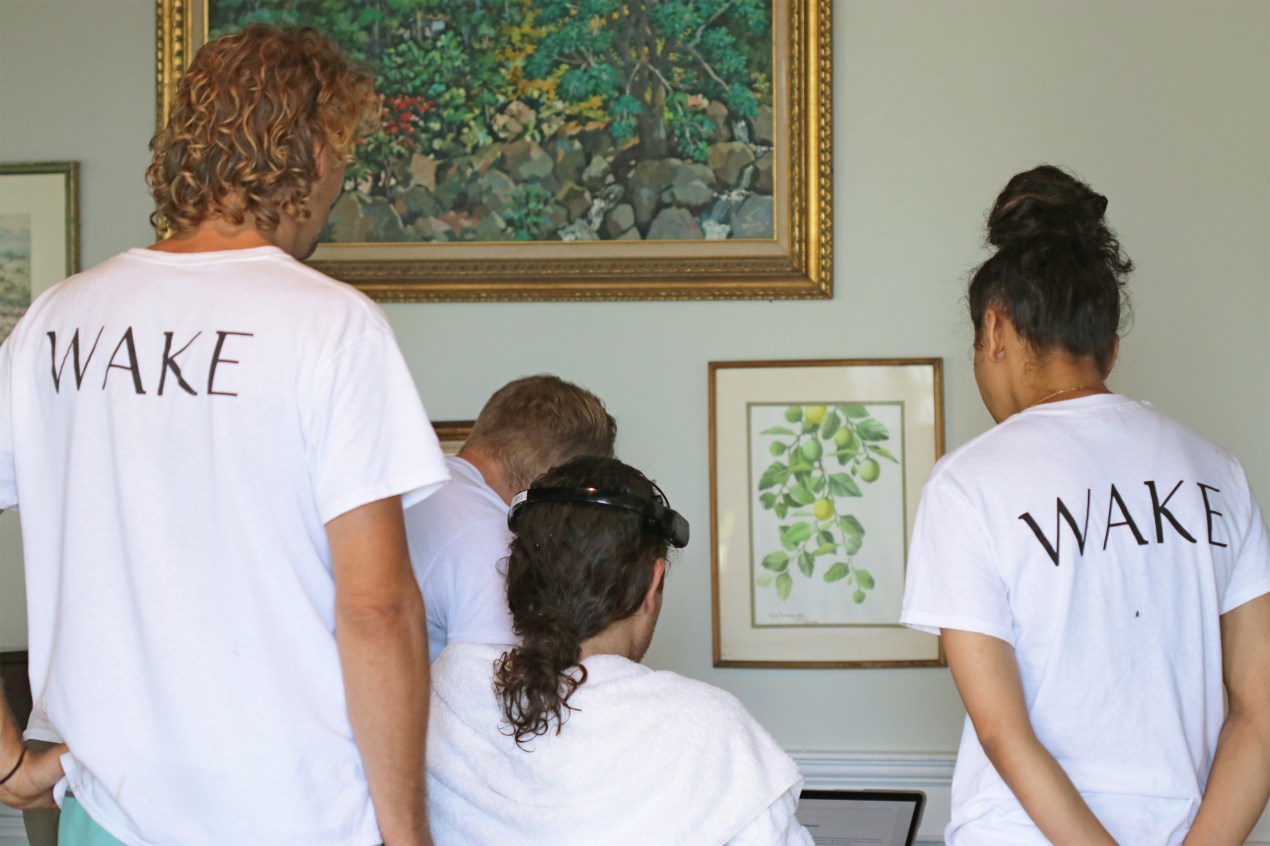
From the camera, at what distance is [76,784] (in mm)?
1287

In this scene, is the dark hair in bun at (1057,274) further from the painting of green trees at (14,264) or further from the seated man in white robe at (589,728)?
the painting of green trees at (14,264)

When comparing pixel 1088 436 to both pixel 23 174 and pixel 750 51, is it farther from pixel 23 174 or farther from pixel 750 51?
pixel 23 174

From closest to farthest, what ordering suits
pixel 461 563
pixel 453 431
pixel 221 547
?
pixel 221 547 < pixel 461 563 < pixel 453 431

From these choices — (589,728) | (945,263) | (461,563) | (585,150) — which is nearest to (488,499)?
(461,563)

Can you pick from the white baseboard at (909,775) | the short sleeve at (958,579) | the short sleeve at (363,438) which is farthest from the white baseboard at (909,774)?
the short sleeve at (363,438)

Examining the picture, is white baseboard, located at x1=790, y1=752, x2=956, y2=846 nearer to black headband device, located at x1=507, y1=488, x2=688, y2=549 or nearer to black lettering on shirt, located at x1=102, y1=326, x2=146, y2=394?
black headband device, located at x1=507, y1=488, x2=688, y2=549

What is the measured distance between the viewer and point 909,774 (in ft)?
9.52

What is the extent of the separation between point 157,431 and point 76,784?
1.20 feet

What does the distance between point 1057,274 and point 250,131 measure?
962mm

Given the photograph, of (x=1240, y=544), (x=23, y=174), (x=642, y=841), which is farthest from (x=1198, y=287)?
(x=23, y=174)

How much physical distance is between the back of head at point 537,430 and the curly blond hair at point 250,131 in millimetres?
696

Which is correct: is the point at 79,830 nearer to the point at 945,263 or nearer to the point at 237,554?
the point at 237,554

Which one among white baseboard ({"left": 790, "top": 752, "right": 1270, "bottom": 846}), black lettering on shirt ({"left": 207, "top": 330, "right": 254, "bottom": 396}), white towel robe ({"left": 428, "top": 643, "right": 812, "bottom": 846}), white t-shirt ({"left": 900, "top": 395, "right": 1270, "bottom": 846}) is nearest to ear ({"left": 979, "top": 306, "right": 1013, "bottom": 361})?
white t-shirt ({"left": 900, "top": 395, "right": 1270, "bottom": 846})

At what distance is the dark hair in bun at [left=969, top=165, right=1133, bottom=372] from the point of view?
1.59m
